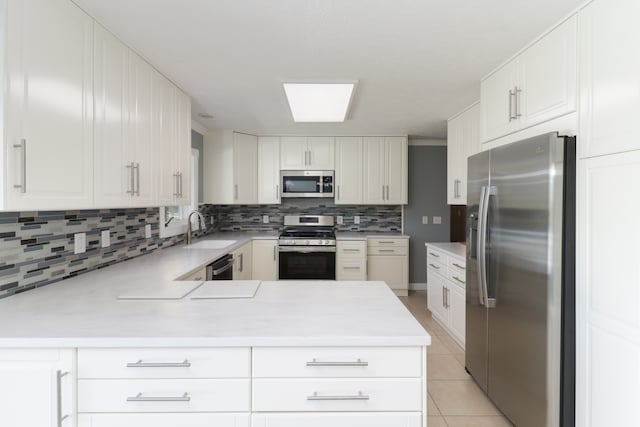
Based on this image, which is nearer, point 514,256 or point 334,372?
point 334,372

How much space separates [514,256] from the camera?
1939mm

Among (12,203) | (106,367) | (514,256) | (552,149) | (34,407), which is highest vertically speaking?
(552,149)

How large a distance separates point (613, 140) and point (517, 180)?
19.0 inches

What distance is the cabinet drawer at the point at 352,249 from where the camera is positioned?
4.54 meters

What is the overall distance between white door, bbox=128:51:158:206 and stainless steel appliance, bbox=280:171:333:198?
2486 millimetres

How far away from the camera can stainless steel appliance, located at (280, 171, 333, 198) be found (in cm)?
471

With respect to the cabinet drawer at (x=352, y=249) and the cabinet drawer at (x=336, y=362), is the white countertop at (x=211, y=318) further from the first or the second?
the cabinet drawer at (x=352, y=249)

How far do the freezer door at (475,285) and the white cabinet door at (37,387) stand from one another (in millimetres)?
2130

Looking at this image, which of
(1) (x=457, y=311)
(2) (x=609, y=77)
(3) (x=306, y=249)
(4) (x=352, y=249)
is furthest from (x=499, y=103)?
(3) (x=306, y=249)

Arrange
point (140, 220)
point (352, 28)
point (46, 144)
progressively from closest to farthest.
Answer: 1. point (46, 144)
2. point (352, 28)
3. point (140, 220)

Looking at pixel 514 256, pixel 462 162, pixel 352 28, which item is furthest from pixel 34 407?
pixel 462 162

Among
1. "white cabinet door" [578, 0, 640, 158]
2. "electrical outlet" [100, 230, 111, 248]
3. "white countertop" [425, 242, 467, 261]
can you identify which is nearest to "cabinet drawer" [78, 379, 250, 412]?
"electrical outlet" [100, 230, 111, 248]

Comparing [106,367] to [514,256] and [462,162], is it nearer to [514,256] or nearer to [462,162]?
[514,256]

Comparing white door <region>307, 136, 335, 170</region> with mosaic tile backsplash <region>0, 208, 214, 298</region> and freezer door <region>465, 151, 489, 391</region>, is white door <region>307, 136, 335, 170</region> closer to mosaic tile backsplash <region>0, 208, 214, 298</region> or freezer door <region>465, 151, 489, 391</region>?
freezer door <region>465, 151, 489, 391</region>
